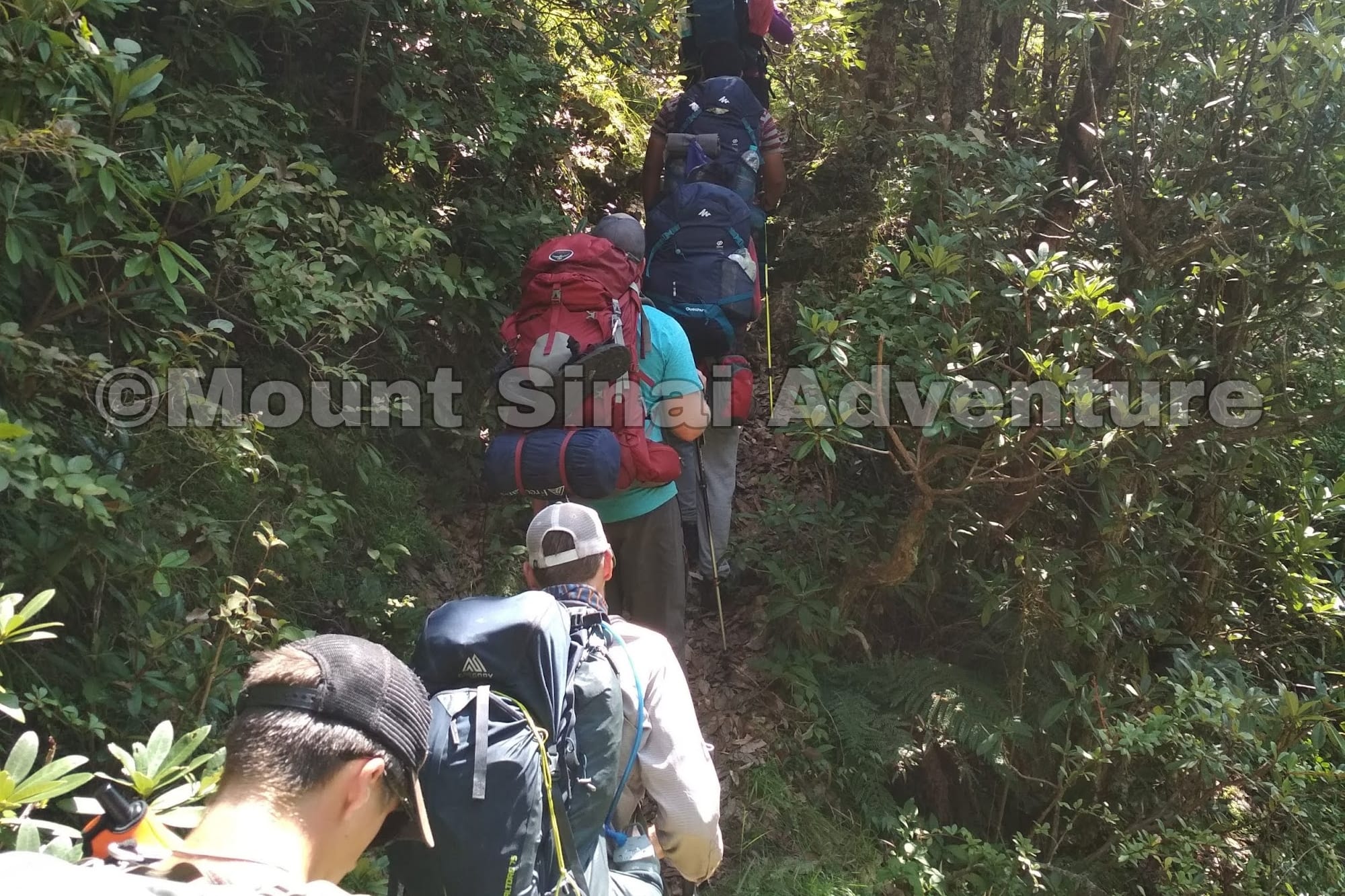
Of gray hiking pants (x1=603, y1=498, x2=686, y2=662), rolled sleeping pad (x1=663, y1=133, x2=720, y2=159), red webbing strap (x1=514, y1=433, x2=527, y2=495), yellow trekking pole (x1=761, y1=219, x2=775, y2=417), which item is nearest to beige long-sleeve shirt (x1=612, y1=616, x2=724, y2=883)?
red webbing strap (x1=514, y1=433, x2=527, y2=495)

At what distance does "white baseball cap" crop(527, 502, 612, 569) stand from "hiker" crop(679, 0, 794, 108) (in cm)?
507

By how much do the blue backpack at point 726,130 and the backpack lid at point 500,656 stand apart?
4678mm

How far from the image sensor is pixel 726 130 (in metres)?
6.43

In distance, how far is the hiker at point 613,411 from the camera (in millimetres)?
4043

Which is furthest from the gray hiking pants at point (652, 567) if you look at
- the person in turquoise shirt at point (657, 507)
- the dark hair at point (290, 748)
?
the dark hair at point (290, 748)

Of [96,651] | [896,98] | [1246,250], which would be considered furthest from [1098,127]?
[96,651]

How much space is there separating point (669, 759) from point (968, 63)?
5966 mm

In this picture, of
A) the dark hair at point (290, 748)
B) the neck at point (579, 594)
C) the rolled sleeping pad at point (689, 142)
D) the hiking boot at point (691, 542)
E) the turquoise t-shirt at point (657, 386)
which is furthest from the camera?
the rolled sleeping pad at point (689, 142)

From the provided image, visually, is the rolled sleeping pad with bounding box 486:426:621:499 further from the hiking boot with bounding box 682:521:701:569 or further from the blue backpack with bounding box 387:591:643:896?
the hiking boot with bounding box 682:521:701:569

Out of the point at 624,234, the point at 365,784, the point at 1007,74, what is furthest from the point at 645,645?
the point at 1007,74

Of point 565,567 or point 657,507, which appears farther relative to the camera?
point 657,507

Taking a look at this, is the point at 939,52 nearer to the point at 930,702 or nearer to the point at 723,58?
the point at 723,58

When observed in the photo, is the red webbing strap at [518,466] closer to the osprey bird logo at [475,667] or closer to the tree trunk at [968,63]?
the osprey bird logo at [475,667]

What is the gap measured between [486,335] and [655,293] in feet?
3.77
